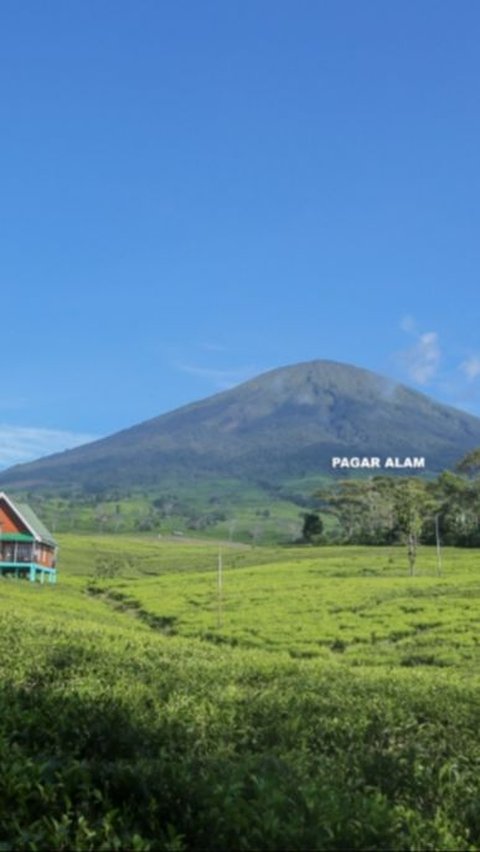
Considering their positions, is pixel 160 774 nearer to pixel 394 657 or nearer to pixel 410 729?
pixel 410 729

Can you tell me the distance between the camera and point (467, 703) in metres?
16.0

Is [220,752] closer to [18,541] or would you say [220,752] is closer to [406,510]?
[18,541]

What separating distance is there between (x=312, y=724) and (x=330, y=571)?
67735 millimetres

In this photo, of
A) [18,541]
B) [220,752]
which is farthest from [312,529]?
[220,752]

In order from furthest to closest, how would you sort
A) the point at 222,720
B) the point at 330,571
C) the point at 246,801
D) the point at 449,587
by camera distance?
the point at 330,571
the point at 449,587
the point at 222,720
the point at 246,801

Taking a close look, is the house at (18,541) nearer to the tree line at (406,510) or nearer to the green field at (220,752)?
the tree line at (406,510)

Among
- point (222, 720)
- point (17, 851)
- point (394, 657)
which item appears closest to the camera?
point (17, 851)

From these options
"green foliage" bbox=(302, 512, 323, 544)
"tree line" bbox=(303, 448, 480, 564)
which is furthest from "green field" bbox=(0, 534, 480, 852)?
"green foliage" bbox=(302, 512, 323, 544)

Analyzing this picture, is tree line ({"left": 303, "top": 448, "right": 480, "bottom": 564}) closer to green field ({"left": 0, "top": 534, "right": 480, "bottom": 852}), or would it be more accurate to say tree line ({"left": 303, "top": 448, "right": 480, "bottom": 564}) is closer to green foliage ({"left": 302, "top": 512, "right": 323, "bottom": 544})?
green foliage ({"left": 302, "top": 512, "right": 323, "bottom": 544})

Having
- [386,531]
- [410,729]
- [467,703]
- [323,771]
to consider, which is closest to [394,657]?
[467,703]

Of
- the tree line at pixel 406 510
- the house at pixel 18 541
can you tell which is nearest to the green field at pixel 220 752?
the house at pixel 18 541

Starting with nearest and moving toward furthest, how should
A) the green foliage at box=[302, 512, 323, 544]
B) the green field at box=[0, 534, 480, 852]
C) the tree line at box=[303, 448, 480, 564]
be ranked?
the green field at box=[0, 534, 480, 852] → the tree line at box=[303, 448, 480, 564] → the green foliage at box=[302, 512, 323, 544]

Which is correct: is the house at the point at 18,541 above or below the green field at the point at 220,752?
above

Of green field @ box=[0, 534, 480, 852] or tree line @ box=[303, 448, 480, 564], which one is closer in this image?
green field @ box=[0, 534, 480, 852]
